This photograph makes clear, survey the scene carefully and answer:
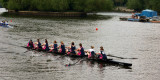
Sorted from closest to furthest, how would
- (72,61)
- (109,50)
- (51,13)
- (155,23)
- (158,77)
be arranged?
(158,77), (72,61), (109,50), (155,23), (51,13)

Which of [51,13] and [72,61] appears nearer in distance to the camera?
[72,61]

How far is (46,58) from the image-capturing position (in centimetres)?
3158

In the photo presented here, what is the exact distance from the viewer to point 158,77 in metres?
25.4

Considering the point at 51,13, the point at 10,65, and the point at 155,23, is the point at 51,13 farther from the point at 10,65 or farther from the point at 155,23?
the point at 10,65

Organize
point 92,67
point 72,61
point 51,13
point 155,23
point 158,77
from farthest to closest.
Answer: point 51,13 < point 155,23 < point 72,61 < point 92,67 < point 158,77

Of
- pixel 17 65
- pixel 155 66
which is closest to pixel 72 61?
pixel 17 65

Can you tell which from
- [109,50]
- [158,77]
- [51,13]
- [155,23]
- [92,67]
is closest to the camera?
[158,77]

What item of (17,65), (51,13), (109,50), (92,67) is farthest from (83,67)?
(51,13)

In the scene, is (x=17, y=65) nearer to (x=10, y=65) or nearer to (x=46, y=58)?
(x=10, y=65)

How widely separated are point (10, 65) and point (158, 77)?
15059 mm

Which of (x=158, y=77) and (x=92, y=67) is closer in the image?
(x=158, y=77)

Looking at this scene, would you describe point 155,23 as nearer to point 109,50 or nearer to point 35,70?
point 109,50

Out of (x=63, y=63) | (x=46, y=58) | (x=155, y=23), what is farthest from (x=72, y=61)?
(x=155, y=23)

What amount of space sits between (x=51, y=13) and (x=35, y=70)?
86.1 meters
